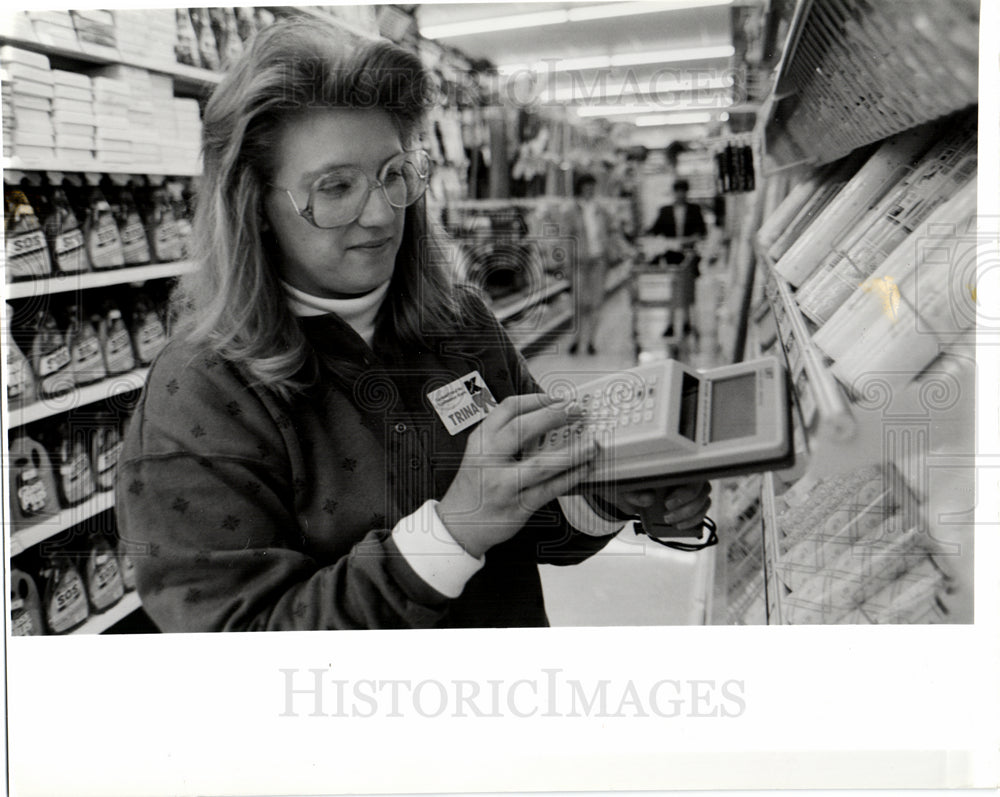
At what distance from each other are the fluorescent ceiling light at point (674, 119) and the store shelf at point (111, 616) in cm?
130

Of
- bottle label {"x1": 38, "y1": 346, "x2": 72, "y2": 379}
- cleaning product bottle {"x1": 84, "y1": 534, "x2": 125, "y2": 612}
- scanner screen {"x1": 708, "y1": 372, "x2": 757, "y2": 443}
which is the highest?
bottle label {"x1": 38, "y1": 346, "x2": 72, "y2": 379}

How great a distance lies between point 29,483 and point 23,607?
0.25 metres

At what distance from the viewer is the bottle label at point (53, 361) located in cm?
180

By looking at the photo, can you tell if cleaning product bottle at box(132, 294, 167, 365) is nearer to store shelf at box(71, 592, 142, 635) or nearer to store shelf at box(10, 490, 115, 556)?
store shelf at box(10, 490, 115, 556)

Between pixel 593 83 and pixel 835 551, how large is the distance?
99 centimetres

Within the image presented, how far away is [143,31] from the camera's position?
176cm

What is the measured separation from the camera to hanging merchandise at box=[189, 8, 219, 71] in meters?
1.75

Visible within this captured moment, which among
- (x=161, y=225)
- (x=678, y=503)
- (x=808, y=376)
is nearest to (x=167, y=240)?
(x=161, y=225)

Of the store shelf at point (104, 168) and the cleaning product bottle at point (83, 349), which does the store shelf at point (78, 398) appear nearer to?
the cleaning product bottle at point (83, 349)

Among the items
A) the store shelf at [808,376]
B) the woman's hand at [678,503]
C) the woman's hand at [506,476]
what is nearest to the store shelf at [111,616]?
the woman's hand at [506,476]

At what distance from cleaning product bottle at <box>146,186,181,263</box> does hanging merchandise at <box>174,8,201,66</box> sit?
0.24m

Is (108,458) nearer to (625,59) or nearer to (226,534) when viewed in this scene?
(226,534)

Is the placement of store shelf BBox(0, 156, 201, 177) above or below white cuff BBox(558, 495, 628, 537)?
above

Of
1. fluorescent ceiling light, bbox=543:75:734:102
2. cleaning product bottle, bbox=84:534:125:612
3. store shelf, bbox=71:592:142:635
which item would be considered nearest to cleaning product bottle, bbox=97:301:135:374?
cleaning product bottle, bbox=84:534:125:612
